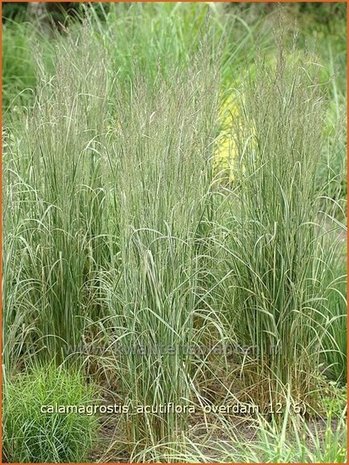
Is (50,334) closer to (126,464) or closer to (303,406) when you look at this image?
(126,464)

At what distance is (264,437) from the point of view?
372 cm

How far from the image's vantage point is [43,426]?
4031 mm

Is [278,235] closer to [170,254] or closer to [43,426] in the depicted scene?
[170,254]

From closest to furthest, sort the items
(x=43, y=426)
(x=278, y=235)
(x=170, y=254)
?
(x=170, y=254) → (x=43, y=426) → (x=278, y=235)

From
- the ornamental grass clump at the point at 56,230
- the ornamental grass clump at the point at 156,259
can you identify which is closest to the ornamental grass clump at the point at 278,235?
the ornamental grass clump at the point at 156,259

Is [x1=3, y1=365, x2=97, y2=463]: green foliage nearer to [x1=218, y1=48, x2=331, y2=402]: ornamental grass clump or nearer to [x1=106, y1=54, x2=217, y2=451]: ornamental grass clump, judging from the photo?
→ [x1=106, y1=54, x2=217, y2=451]: ornamental grass clump

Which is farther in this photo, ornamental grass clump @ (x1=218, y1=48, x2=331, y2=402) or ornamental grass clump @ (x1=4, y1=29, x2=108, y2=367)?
ornamental grass clump @ (x1=4, y1=29, x2=108, y2=367)

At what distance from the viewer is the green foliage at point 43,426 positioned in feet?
13.2

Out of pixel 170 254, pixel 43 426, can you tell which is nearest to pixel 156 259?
pixel 170 254

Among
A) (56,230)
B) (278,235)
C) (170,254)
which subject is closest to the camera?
(170,254)

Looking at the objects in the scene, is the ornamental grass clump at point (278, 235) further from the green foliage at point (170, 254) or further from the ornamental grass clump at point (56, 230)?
the ornamental grass clump at point (56, 230)

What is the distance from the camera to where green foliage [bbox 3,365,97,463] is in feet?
13.2

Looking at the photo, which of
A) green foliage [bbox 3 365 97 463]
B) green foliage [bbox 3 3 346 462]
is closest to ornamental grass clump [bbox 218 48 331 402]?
green foliage [bbox 3 3 346 462]

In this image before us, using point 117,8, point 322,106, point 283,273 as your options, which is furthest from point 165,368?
point 117,8
